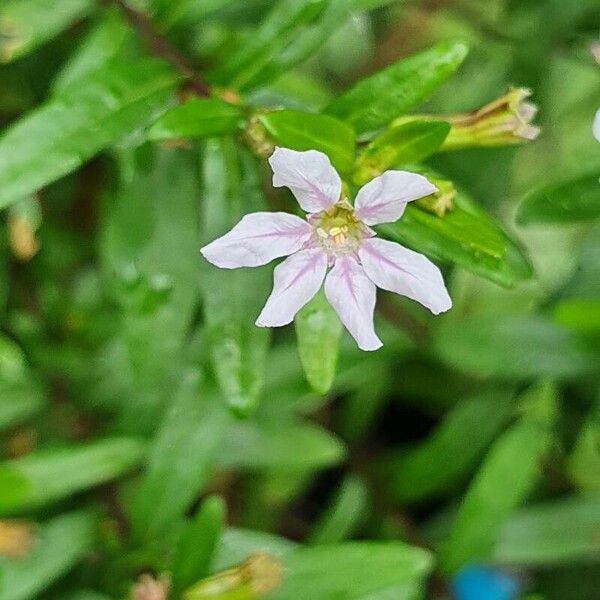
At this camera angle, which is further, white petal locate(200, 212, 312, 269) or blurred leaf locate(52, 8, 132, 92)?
blurred leaf locate(52, 8, 132, 92)

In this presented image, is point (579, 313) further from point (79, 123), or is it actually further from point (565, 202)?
point (79, 123)

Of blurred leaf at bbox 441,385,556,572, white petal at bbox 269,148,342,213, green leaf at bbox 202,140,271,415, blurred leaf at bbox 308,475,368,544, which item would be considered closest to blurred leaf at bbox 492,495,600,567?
blurred leaf at bbox 441,385,556,572

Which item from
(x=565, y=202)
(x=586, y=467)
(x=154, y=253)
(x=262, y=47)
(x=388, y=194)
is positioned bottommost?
(x=586, y=467)

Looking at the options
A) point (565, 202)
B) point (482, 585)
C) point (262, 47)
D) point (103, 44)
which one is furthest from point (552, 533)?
point (103, 44)

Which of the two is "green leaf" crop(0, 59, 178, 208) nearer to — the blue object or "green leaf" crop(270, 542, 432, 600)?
"green leaf" crop(270, 542, 432, 600)

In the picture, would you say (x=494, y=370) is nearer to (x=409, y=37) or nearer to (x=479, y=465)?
(x=479, y=465)

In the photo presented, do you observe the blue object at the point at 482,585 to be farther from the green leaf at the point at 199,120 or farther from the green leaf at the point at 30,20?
the green leaf at the point at 30,20
